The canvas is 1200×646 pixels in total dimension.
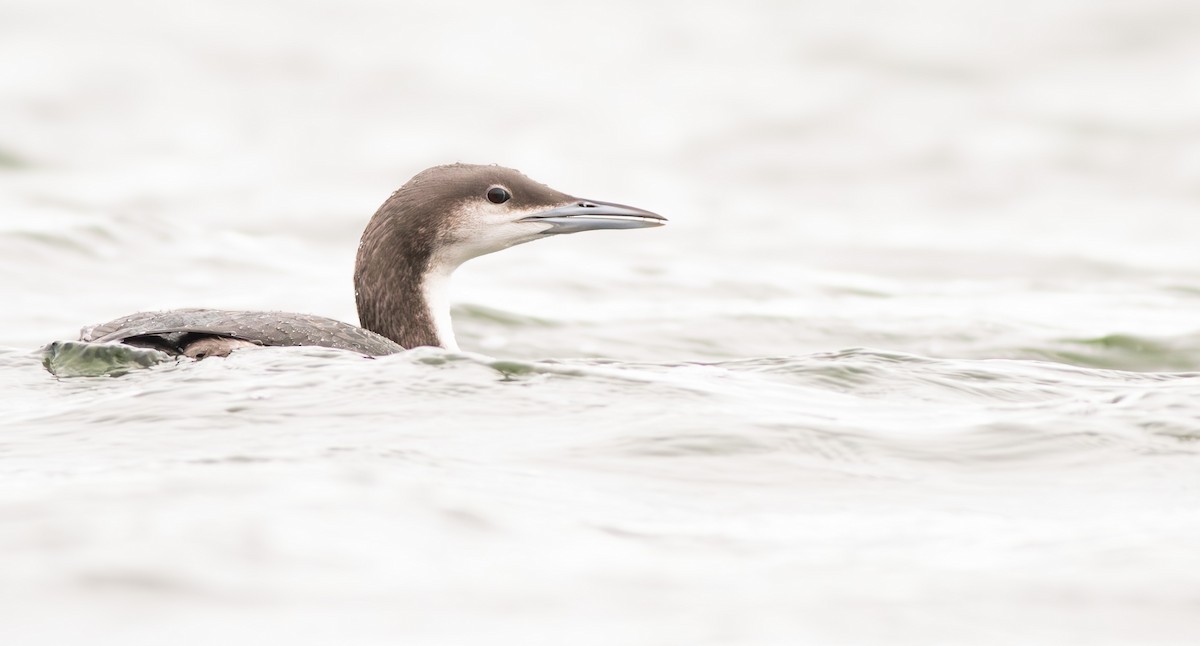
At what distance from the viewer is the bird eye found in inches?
242

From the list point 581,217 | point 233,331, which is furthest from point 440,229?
point 233,331

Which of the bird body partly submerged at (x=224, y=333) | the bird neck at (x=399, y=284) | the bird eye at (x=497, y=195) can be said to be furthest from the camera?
the bird eye at (x=497, y=195)

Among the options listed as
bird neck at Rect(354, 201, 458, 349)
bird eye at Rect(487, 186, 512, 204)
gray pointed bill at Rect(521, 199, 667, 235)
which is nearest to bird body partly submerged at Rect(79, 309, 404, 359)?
bird neck at Rect(354, 201, 458, 349)

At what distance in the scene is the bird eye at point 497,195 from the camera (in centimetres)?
615

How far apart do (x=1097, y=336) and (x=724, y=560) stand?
6038mm

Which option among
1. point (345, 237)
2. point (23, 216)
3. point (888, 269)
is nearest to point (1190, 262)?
point (888, 269)

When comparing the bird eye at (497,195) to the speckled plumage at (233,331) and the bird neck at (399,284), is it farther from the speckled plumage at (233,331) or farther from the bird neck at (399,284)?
the speckled plumage at (233,331)

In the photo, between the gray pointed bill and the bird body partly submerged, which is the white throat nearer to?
the gray pointed bill

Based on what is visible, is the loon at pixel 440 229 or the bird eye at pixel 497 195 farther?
the bird eye at pixel 497 195

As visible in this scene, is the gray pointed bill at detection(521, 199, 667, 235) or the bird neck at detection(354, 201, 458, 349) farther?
the gray pointed bill at detection(521, 199, 667, 235)

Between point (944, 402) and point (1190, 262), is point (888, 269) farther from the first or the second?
point (944, 402)

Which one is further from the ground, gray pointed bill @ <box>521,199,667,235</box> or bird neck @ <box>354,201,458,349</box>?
gray pointed bill @ <box>521,199,667,235</box>

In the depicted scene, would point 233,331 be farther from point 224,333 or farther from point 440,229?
point 440,229

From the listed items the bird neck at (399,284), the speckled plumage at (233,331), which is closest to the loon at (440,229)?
the bird neck at (399,284)
